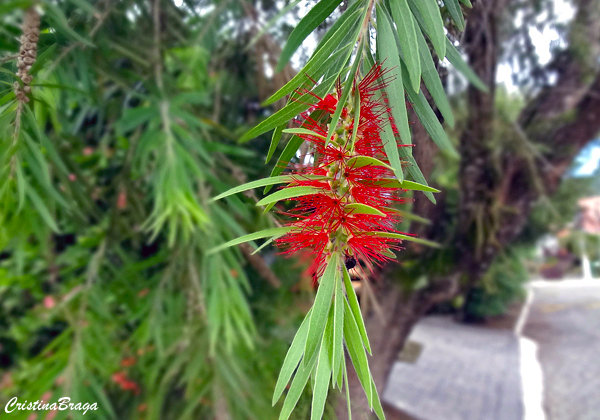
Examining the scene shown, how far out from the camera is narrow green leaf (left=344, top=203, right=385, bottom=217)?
0.66ft

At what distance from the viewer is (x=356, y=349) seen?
0.80 feet

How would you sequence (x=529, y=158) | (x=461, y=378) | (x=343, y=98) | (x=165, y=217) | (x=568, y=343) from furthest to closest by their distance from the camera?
(x=568, y=343) < (x=461, y=378) < (x=529, y=158) < (x=165, y=217) < (x=343, y=98)

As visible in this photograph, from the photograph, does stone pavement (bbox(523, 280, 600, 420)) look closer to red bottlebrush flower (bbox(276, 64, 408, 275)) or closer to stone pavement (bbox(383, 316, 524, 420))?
stone pavement (bbox(383, 316, 524, 420))

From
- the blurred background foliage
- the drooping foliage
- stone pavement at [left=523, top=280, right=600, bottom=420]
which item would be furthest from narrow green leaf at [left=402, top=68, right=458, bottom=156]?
stone pavement at [left=523, top=280, right=600, bottom=420]

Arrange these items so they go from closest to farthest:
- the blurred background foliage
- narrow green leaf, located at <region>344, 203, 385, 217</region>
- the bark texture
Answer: narrow green leaf, located at <region>344, 203, 385, 217</region> < the blurred background foliage < the bark texture

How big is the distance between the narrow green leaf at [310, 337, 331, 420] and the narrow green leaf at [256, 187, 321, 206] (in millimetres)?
87

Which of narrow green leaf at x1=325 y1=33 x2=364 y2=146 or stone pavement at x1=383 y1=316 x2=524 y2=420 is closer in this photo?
narrow green leaf at x1=325 y1=33 x2=364 y2=146

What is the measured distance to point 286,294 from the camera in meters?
1.25

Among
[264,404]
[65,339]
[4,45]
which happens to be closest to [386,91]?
[4,45]

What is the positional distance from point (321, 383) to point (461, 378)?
15.2 ft

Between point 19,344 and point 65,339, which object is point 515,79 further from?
point 19,344

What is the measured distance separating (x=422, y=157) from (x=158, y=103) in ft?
2.02

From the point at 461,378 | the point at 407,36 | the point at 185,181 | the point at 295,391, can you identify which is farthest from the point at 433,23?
the point at 461,378

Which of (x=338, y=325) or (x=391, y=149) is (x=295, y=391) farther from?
(x=391, y=149)
